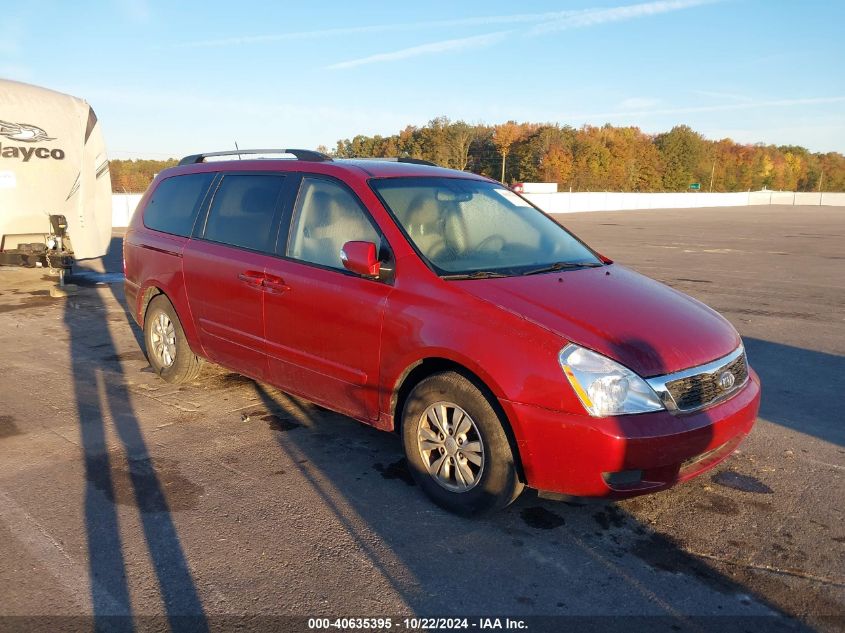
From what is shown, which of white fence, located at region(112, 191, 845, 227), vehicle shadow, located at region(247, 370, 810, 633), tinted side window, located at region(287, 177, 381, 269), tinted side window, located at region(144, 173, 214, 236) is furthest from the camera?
white fence, located at region(112, 191, 845, 227)

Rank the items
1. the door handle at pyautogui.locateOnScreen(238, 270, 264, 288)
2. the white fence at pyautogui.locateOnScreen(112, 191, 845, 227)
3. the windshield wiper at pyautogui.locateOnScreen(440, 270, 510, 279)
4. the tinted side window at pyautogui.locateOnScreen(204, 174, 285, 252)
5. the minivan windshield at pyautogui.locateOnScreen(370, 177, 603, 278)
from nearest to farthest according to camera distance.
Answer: the windshield wiper at pyautogui.locateOnScreen(440, 270, 510, 279)
the minivan windshield at pyautogui.locateOnScreen(370, 177, 603, 278)
the door handle at pyautogui.locateOnScreen(238, 270, 264, 288)
the tinted side window at pyautogui.locateOnScreen(204, 174, 285, 252)
the white fence at pyautogui.locateOnScreen(112, 191, 845, 227)

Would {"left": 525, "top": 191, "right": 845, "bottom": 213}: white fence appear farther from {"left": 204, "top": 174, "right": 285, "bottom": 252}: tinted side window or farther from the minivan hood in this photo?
the minivan hood

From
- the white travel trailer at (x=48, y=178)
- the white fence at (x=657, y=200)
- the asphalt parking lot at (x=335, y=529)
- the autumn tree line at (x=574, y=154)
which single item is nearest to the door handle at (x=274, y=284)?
the asphalt parking lot at (x=335, y=529)

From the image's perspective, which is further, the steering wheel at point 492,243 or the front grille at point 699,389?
the steering wheel at point 492,243

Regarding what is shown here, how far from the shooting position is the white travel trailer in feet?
31.3

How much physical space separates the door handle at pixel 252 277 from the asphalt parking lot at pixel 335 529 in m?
1.04

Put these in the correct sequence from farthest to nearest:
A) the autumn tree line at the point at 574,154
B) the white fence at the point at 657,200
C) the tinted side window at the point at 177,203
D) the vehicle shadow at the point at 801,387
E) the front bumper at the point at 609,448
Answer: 1. the autumn tree line at the point at 574,154
2. the white fence at the point at 657,200
3. the tinted side window at the point at 177,203
4. the vehicle shadow at the point at 801,387
5. the front bumper at the point at 609,448

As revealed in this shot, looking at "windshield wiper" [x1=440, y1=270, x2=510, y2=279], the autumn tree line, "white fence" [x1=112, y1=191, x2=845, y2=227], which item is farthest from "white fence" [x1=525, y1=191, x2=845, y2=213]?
"windshield wiper" [x1=440, y1=270, x2=510, y2=279]

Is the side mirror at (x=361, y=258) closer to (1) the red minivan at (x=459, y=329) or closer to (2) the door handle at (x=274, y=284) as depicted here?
(1) the red minivan at (x=459, y=329)

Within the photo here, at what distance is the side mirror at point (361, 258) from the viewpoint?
3785 mm

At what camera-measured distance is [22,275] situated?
41.3ft

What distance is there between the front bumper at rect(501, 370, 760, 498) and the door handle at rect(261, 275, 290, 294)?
1.81 m

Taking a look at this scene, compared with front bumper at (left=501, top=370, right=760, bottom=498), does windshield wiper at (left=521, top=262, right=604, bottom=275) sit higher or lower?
higher

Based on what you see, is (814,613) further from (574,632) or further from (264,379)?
(264,379)
